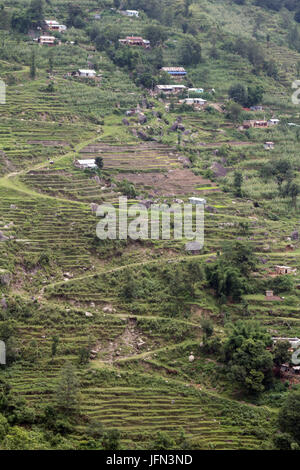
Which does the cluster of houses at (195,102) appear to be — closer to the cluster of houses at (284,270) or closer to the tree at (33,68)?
the tree at (33,68)

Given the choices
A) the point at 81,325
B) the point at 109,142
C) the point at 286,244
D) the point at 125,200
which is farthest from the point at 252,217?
the point at 81,325

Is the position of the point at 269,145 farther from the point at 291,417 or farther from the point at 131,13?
the point at 291,417

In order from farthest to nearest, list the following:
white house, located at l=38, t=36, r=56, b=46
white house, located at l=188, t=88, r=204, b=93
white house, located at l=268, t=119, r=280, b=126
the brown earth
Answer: white house, located at l=188, t=88, r=204, b=93, white house, located at l=38, t=36, r=56, b=46, white house, located at l=268, t=119, r=280, b=126, the brown earth

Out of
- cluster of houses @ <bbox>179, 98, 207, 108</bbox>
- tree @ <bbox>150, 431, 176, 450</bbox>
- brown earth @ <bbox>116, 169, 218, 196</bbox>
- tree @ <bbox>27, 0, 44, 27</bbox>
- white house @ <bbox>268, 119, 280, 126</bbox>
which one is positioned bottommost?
white house @ <bbox>268, 119, 280, 126</bbox>

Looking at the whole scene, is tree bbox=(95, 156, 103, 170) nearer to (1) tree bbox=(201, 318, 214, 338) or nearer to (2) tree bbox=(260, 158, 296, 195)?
(2) tree bbox=(260, 158, 296, 195)

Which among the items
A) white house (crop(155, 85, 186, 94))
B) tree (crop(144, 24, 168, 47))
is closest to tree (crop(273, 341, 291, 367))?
white house (crop(155, 85, 186, 94))
